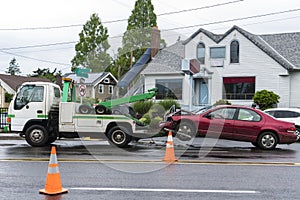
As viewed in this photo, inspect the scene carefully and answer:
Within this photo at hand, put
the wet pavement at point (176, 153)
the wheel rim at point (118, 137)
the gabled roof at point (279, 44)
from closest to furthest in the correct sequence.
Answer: the wet pavement at point (176, 153), the wheel rim at point (118, 137), the gabled roof at point (279, 44)

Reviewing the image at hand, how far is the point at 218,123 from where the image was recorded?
609 inches

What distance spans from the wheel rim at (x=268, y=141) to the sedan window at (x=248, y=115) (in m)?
0.70

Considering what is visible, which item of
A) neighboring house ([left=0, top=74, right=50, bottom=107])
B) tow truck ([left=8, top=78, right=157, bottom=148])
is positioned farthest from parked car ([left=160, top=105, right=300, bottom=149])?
neighboring house ([left=0, top=74, right=50, bottom=107])

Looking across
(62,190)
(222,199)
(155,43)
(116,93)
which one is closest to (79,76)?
(116,93)

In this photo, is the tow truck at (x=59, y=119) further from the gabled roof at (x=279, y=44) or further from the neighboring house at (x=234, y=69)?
the gabled roof at (x=279, y=44)

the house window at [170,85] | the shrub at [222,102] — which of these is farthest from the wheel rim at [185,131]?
the house window at [170,85]

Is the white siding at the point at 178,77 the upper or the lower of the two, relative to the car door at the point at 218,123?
upper

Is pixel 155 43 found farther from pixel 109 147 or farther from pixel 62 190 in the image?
pixel 62 190

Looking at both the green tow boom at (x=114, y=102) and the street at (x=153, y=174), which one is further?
the green tow boom at (x=114, y=102)

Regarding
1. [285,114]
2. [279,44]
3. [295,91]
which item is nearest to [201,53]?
[279,44]

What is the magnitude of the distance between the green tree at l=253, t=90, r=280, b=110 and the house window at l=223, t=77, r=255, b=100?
6.77ft

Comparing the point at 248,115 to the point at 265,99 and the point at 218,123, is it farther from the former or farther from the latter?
the point at 265,99

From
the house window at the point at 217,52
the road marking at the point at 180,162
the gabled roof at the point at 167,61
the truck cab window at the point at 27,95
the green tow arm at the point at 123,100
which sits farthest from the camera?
the gabled roof at the point at 167,61

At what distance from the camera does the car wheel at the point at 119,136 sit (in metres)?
15.0
